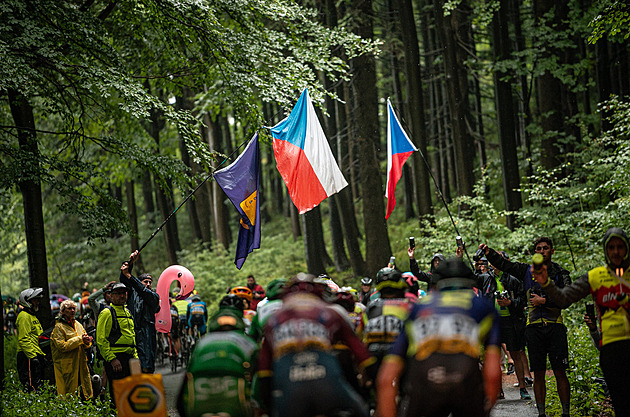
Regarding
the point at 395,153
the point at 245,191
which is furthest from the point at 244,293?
the point at 395,153

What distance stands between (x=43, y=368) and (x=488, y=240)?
34.8ft

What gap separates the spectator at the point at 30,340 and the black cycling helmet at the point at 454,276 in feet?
27.0

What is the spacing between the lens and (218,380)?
5621mm

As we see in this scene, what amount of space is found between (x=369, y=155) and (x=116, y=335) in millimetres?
12957

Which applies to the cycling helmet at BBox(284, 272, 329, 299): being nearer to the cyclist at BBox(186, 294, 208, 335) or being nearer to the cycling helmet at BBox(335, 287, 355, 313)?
the cycling helmet at BBox(335, 287, 355, 313)

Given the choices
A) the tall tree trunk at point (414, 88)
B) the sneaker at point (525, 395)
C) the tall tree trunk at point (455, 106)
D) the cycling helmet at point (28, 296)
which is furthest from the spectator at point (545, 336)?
the tall tree trunk at point (414, 88)

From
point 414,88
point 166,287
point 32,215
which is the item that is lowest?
point 166,287

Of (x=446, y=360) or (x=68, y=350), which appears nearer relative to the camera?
(x=446, y=360)

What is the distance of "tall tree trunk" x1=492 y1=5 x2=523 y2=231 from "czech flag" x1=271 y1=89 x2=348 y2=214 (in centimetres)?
892

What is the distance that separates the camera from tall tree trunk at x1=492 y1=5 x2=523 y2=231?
2055cm

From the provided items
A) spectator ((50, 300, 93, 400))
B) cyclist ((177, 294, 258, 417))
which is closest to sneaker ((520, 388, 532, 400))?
cyclist ((177, 294, 258, 417))

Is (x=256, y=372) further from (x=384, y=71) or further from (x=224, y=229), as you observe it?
(x=384, y=71)

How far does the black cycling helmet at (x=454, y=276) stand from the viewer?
219 inches

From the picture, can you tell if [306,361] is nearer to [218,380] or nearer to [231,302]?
[218,380]
